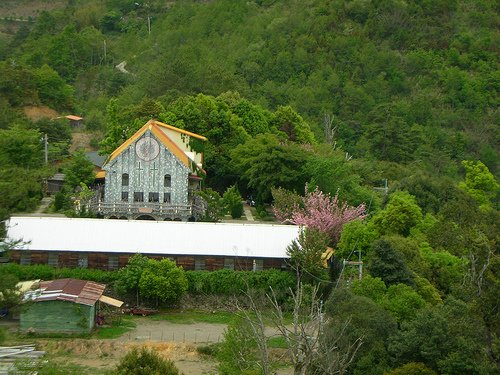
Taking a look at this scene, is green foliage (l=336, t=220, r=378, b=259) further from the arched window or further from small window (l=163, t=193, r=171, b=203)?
the arched window

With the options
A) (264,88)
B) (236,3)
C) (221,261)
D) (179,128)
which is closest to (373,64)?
(264,88)

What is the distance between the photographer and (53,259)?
36281 mm

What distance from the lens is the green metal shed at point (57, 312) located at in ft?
104

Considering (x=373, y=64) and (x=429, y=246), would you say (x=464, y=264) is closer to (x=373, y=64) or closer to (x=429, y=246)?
(x=429, y=246)

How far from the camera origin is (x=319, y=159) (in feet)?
150

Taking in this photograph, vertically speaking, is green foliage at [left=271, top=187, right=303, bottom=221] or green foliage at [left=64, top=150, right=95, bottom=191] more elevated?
green foliage at [left=64, top=150, right=95, bottom=191]

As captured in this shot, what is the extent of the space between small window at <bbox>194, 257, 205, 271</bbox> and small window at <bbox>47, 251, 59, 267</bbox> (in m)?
5.16

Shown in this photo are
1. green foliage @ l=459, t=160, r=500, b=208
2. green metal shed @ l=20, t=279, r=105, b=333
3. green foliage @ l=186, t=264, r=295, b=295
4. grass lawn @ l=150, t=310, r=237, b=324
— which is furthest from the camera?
green foliage @ l=459, t=160, r=500, b=208

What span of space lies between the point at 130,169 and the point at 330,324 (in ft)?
58.3

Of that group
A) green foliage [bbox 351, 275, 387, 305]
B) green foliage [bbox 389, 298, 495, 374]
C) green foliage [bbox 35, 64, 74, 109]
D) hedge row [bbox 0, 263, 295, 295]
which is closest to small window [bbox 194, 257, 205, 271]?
hedge row [bbox 0, 263, 295, 295]

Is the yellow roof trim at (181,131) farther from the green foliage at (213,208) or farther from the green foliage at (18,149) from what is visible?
the green foliage at (18,149)

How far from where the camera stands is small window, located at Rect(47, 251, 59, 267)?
36.2 metres

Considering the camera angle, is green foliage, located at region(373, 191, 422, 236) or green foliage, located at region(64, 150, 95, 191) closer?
green foliage, located at region(373, 191, 422, 236)

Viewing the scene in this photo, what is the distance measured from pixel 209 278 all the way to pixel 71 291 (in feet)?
17.2
